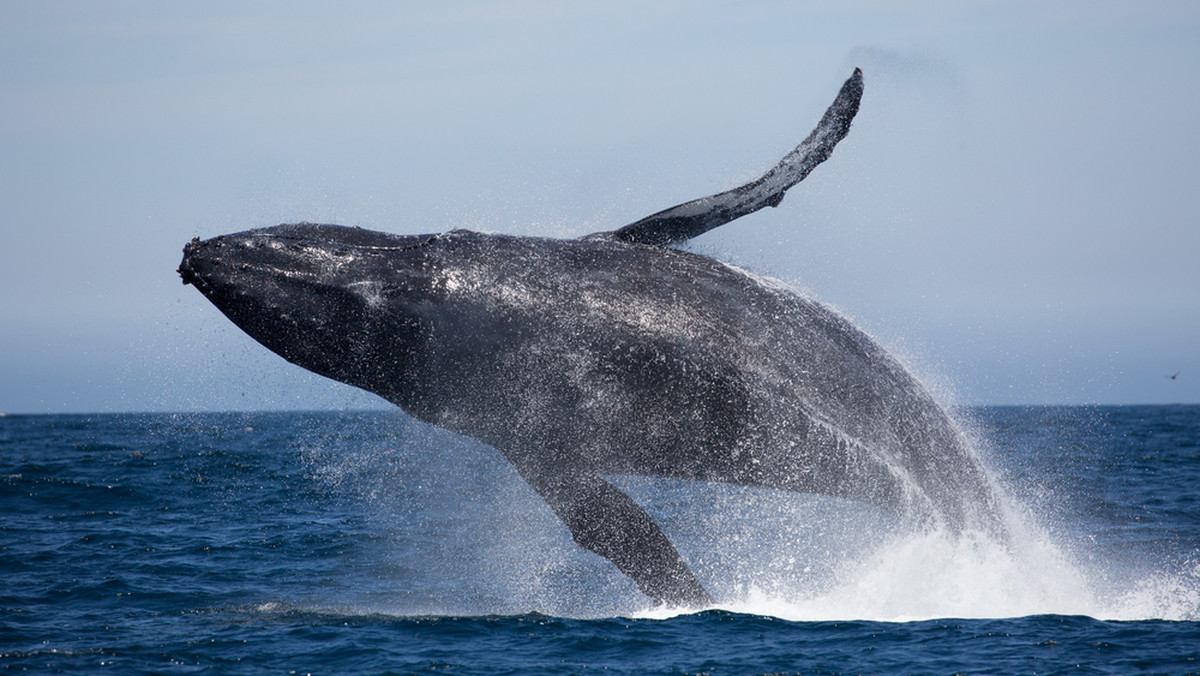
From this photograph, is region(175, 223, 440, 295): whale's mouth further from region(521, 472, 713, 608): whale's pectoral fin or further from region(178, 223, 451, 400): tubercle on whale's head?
region(521, 472, 713, 608): whale's pectoral fin

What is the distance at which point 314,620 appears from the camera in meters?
11.4

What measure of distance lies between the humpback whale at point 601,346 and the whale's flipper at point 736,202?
0.01 meters

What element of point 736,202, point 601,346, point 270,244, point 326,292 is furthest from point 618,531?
point 270,244

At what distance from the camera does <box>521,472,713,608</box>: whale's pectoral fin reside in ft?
31.4

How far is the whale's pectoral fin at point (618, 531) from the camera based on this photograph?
957cm

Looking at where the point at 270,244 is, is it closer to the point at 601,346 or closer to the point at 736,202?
the point at 601,346

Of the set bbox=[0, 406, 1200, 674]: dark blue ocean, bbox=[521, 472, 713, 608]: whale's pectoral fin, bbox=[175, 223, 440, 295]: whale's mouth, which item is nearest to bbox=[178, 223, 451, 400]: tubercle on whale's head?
bbox=[175, 223, 440, 295]: whale's mouth

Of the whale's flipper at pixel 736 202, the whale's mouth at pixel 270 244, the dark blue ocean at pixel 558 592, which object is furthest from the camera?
the dark blue ocean at pixel 558 592

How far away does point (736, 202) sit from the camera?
30.6 feet

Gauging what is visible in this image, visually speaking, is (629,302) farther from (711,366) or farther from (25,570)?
(25,570)

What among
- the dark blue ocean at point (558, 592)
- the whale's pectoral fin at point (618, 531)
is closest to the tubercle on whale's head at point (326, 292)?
the whale's pectoral fin at point (618, 531)

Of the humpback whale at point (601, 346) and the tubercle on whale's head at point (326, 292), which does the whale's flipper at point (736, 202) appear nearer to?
the humpback whale at point (601, 346)

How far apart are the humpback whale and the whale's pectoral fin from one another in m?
0.10

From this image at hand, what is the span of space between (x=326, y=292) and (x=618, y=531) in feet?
11.6
